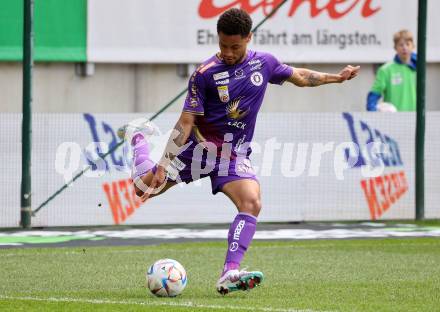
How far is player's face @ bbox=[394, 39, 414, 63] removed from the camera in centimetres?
1723

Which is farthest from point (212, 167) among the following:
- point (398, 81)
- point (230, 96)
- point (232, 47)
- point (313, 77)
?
point (398, 81)

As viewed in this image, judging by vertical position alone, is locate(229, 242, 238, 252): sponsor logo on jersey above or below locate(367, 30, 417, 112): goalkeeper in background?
below

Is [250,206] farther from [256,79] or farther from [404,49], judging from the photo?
[404,49]

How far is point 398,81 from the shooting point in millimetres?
17438

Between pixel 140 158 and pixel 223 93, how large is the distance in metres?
1.51

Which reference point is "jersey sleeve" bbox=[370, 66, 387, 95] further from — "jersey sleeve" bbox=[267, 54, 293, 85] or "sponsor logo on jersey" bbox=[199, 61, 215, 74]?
"sponsor logo on jersey" bbox=[199, 61, 215, 74]

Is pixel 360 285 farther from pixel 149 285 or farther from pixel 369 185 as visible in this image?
pixel 369 185

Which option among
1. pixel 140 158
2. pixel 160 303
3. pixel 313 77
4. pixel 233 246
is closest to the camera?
pixel 160 303

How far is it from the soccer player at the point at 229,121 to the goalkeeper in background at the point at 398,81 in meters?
7.87

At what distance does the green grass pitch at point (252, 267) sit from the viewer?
846 cm

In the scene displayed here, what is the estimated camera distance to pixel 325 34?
2153 centimetres

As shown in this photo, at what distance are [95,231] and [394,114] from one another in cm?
435

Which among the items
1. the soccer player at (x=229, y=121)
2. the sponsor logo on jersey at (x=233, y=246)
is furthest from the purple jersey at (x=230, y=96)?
the sponsor logo on jersey at (x=233, y=246)

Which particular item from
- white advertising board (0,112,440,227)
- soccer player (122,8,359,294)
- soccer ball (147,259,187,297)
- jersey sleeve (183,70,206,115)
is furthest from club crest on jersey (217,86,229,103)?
white advertising board (0,112,440,227)
